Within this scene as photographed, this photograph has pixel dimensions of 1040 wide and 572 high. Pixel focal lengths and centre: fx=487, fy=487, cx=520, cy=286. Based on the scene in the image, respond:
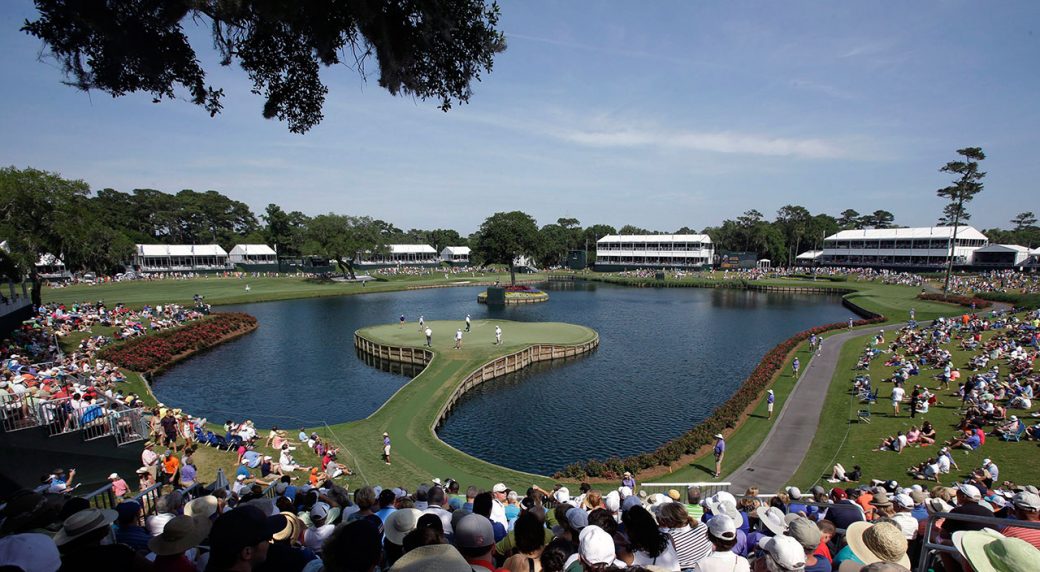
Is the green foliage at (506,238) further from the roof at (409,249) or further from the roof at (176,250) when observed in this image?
the roof at (176,250)

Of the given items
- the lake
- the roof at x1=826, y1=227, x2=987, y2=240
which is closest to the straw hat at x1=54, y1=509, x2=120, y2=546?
the lake

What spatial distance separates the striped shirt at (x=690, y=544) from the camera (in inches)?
260

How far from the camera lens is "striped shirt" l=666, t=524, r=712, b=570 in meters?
6.60

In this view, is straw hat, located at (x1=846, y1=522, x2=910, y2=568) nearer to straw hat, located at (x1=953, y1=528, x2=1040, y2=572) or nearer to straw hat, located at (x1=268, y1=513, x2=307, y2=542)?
straw hat, located at (x1=953, y1=528, x2=1040, y2=572)

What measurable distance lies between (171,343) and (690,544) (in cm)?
4599

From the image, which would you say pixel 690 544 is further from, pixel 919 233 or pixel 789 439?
pixel 919 233

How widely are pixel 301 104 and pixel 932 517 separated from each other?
42.1 feet

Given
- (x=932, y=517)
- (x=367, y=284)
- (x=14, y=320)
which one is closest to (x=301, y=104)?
(x=932, y=517)

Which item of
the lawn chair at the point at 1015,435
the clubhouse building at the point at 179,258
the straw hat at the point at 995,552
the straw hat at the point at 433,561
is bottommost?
the lawn chair at the point at 1015,435

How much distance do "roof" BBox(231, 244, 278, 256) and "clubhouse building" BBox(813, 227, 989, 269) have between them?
142 meters

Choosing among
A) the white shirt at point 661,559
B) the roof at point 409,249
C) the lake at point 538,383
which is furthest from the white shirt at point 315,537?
the roof at point 409,249

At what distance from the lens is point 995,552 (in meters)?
4.48

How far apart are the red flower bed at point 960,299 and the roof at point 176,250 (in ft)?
447

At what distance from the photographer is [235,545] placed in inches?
177
